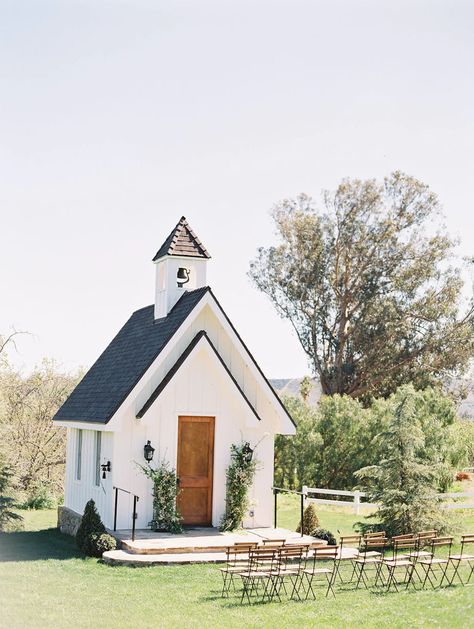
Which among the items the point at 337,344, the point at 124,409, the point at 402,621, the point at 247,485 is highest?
the point at 337,344

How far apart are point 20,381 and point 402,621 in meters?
24.7

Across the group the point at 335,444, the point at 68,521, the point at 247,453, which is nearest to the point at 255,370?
the point at 247,453

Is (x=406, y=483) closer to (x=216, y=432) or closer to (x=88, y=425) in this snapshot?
(x=216, y=432)

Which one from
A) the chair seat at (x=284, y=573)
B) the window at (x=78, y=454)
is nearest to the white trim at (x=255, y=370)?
the window at (x=78, y=454)

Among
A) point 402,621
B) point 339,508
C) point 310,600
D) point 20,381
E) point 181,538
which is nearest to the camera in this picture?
point 402,621

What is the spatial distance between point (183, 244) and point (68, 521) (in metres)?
7.56

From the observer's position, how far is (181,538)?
57.9 feet

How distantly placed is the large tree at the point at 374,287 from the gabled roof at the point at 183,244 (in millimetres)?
23090

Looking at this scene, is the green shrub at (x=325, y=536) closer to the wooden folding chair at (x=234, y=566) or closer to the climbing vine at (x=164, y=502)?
the climbing vine at (x=164, y=502)

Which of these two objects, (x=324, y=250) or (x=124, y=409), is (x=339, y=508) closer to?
(x=124, y=409)

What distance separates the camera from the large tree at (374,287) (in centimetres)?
4384

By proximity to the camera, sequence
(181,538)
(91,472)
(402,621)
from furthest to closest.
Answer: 1. (91,472)
2. (181,538)
3. (402,621)

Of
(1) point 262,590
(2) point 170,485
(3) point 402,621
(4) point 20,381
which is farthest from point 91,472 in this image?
(4) point 20,381

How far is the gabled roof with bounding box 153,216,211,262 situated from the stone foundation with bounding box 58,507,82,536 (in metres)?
6.72
